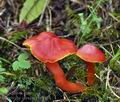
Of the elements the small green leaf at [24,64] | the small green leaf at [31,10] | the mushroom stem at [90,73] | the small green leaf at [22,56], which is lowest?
the mushroom stem at [90,73]

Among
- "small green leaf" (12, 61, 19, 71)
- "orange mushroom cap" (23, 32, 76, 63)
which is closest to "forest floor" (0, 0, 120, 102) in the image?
"small green leaf" (12, 61, 19, 71)

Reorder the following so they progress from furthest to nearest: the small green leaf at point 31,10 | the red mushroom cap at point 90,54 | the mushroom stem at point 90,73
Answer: the small green leaf at point 31,10 < the mushroom stem at point 90,73 < the red mushroom cap at point 90,54

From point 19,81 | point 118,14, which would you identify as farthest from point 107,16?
point 19,81

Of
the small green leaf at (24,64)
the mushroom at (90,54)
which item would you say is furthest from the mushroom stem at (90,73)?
the small green leaf at (24,64)

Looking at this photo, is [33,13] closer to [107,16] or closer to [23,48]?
[23,48]

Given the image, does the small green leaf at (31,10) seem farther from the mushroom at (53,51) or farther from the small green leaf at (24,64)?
the mushroom at (53,51)

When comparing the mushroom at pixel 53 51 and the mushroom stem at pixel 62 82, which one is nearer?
the mushroom at pixel 53 51

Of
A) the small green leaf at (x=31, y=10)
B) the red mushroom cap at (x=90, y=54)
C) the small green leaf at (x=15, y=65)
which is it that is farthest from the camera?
the small green leaf at (x=31, y=10)

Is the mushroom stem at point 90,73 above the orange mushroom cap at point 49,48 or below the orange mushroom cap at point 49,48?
below
